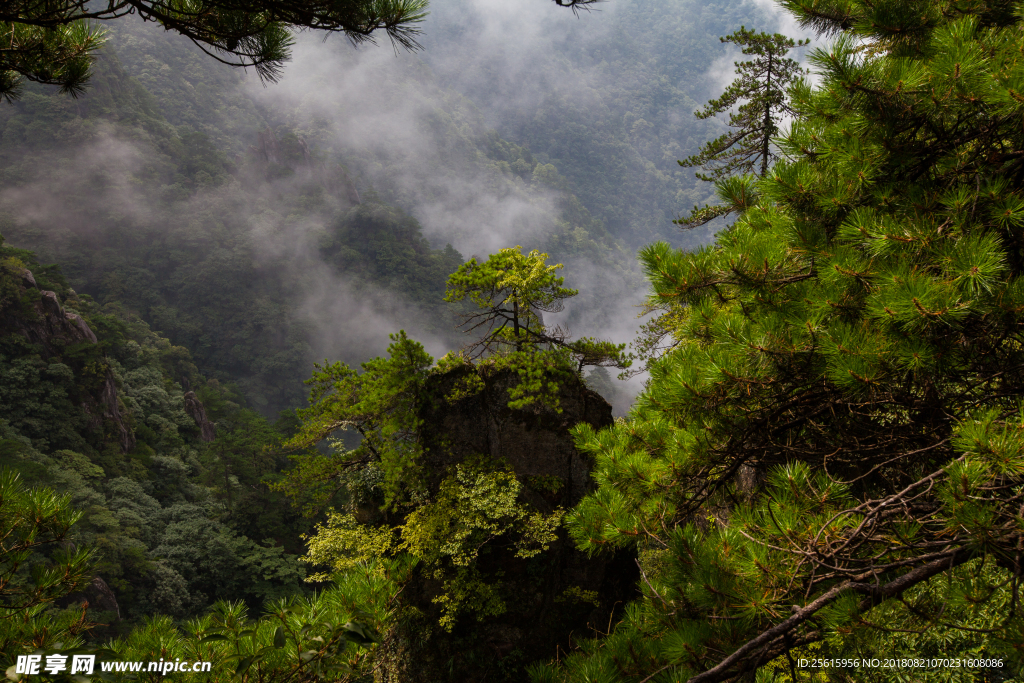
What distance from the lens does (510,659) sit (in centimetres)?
599

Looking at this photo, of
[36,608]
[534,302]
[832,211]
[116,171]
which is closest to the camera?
[36,608]

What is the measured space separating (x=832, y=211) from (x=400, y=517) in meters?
6.08

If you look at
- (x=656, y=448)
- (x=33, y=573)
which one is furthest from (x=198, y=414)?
(x=656, y=448)

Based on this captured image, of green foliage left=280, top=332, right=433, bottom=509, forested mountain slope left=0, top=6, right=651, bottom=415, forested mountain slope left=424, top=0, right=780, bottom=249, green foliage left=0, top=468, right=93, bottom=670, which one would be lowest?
green foliage left=0, top=468, right=93, bottom=670

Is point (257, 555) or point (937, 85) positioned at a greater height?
point (257, 555)

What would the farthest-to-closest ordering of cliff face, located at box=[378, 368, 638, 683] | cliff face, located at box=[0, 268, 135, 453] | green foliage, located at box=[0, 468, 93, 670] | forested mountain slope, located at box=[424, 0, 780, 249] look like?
forested mountain slope, located at box=[424, 0, 780, 249] < cliff face, located at box=[0, 268, 135, 453] < cliff face, located at box=[378, 368, 638, 683] < green foliage, located at box=[0, 468, 93, 670]

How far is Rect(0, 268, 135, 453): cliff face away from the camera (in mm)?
18047

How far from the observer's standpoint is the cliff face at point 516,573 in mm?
5992

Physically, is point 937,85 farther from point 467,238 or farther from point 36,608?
point 467,238

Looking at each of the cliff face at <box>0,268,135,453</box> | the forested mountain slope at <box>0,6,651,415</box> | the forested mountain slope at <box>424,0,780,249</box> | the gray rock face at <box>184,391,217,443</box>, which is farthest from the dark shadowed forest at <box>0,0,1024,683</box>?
the forested mountain slope at <box>424,0,780,249</box>

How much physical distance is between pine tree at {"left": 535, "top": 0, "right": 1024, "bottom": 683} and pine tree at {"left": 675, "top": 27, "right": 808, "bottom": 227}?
605cm

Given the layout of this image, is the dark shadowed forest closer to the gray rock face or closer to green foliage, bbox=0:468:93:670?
green foliage, bbox=0:468:93:670

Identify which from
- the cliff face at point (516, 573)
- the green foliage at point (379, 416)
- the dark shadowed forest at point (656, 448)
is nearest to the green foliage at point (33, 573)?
the dark shadowed forest at point (656, 448)

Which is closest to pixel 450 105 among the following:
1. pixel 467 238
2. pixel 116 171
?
pixel 467 238
